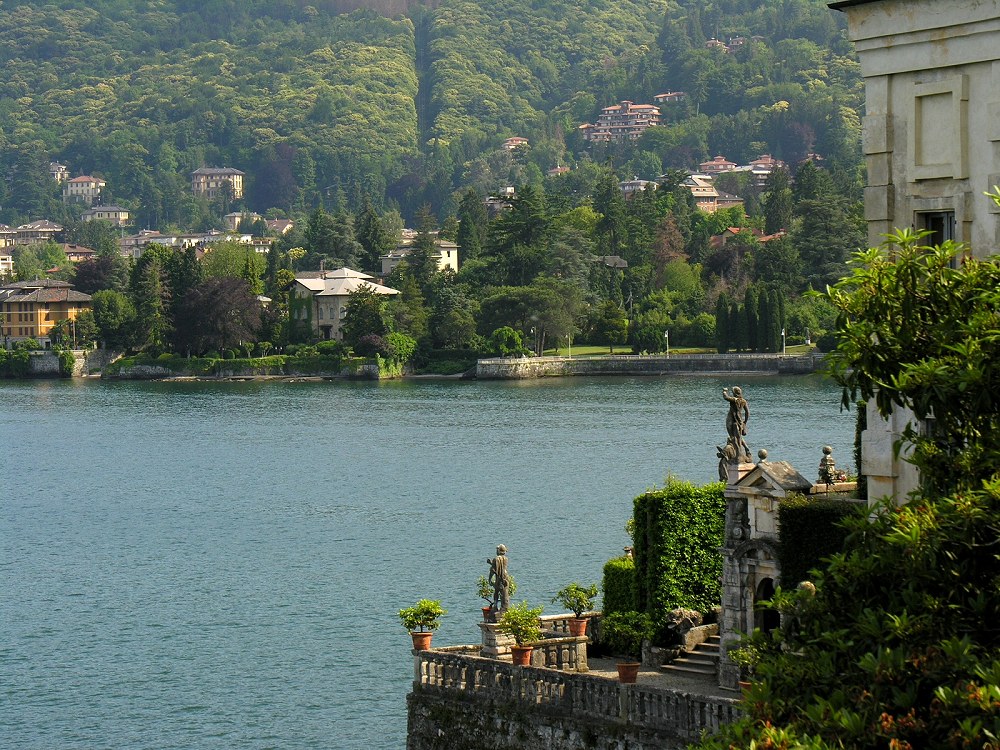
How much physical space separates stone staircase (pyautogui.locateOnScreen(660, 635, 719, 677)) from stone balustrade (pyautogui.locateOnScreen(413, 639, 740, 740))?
1700 millimetres

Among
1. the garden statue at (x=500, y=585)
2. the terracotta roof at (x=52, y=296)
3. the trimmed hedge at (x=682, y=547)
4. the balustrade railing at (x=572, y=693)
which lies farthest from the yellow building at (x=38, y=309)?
the balustrade railing at (x=572, y=693)

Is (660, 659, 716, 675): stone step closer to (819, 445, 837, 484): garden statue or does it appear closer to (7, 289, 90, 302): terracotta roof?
(819, 445, 837, 484): garden statue

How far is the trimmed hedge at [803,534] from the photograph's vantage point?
23641mm

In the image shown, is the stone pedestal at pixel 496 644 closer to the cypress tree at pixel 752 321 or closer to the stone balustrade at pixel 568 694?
the stone balustrade at pixel 568 694

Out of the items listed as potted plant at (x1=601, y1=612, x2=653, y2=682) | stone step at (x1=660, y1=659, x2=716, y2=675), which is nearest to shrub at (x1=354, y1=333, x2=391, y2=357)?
potted plant at (x1=601, y1=612, x2=653, y2=682)

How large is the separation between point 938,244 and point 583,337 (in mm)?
136274

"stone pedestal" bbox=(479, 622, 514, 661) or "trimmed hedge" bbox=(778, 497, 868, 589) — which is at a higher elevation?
"trimmed hedge" bbox=(778, 497, 868, 589)

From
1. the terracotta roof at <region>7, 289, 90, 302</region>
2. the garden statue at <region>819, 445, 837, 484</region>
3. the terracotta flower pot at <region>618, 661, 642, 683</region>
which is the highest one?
the terracotta roof at <region>7, 289, 90, 302</region>

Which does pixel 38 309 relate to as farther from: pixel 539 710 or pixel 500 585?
pixel 539 710

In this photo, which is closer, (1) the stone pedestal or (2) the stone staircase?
(2) the stone staircase

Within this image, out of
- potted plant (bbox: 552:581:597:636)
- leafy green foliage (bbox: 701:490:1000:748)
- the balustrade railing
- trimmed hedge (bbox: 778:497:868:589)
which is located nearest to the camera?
leafy green foliage (bbox: 701:490:1000:748)

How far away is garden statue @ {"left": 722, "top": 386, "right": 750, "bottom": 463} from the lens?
26234mm

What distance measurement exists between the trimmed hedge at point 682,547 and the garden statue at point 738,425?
103 inches

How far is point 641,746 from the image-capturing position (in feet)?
82.4
